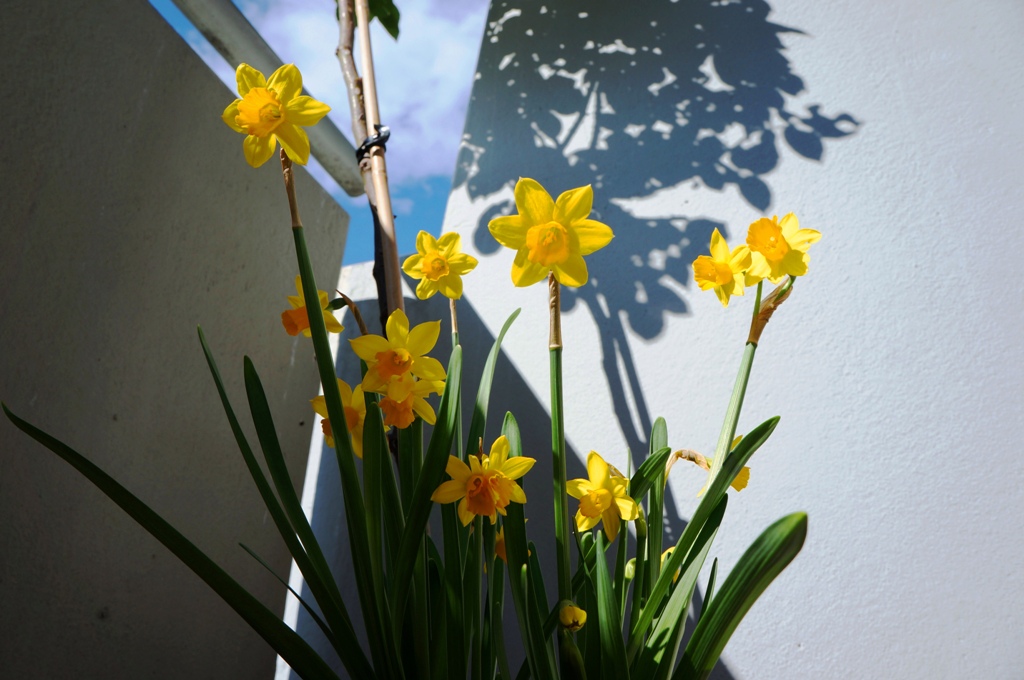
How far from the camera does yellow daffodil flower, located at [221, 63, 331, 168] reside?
845 mm

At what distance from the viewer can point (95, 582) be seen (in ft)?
4.61

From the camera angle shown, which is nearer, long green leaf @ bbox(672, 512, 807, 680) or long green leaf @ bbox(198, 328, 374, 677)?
long green leaf @ bbox(672, 512, 807, 680)

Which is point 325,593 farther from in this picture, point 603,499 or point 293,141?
point 293,141

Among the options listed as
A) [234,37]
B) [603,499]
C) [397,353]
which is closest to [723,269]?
[603,499]

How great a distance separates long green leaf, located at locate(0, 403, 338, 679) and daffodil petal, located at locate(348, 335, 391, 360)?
0.27 metres

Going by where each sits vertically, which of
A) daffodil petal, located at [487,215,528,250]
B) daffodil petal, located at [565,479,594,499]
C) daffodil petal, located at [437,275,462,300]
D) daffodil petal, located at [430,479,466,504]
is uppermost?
daffodil petal, located at [437,275,462,300]

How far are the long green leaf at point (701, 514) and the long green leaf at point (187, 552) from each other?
0.39 m

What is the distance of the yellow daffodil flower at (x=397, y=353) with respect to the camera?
856 mm

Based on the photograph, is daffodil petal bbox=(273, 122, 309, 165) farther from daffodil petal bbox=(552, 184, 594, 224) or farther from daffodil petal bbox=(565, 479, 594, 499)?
daffodil petal bbox=(565, 479, 594, 499)

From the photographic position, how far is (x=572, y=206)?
0.83 metres

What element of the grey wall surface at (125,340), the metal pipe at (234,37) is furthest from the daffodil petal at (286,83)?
the metal pipe at (234,37)

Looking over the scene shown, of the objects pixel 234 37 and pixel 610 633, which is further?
pixel 234 37

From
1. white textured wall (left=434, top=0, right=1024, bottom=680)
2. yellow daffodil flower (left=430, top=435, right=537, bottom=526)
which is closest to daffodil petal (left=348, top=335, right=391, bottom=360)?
yellow daffodil flower (left=430, top=435, right=537, bottom=526)

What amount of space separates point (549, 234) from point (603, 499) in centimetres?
36
